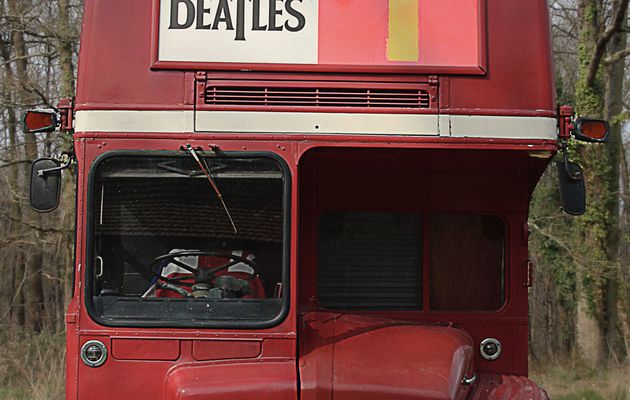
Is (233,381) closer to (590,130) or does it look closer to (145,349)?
(145,349)

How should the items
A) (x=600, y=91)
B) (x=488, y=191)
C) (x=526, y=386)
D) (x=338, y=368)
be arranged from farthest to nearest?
(x=600, y=91) → (x=488, y=191) → (x=526, y=386) → (x=338, y=368)

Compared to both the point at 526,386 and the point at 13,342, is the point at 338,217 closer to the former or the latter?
the point at 526,386

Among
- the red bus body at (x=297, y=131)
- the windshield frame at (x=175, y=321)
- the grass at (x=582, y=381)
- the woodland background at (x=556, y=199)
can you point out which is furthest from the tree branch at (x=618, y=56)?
the windshield frame at (x=175, y=321)

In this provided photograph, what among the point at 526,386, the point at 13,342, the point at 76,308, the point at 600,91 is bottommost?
the point at 13,342

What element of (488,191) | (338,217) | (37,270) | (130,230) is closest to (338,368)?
(130,230)

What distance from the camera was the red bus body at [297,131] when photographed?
12.7ft

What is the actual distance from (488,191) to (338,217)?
3.05 ft

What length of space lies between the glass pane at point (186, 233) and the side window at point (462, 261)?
1490mm

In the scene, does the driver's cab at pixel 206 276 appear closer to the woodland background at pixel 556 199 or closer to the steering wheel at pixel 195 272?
the steering wheel at pixel 195 272

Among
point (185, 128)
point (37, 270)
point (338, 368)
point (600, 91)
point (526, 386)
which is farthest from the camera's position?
point (37, 270)

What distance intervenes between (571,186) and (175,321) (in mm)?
2164

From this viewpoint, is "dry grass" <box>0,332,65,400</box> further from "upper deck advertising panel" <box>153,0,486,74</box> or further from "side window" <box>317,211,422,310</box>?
"upper deck advertising panel" <box>153,0,486,74</box>

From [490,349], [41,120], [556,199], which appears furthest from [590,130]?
[556,199]

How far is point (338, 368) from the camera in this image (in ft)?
12.2
